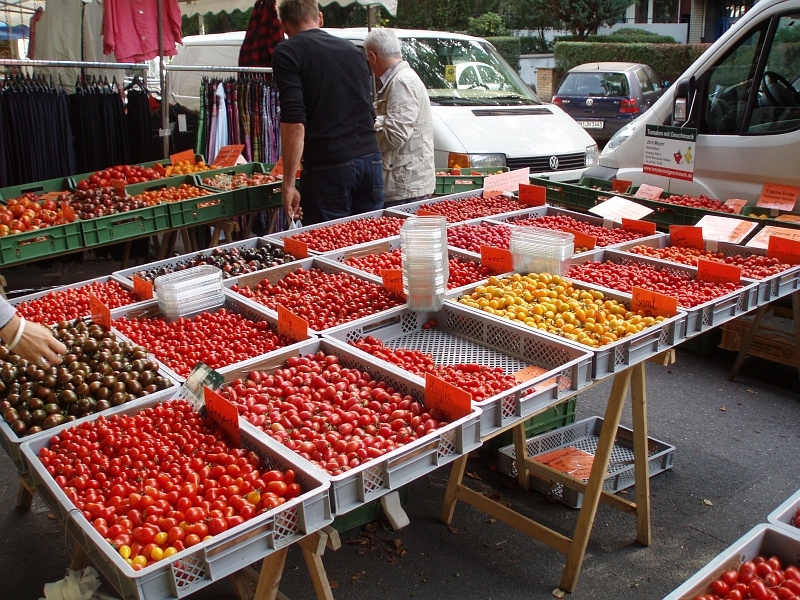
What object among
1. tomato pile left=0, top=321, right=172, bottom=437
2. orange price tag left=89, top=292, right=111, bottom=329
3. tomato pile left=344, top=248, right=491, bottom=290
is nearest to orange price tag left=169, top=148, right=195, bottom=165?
tomato pile left=344, top=248, right=491, bottom=290

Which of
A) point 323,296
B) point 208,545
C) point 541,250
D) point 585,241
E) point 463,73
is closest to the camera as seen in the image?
point 208,545

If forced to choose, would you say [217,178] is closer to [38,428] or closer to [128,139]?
[128,139]

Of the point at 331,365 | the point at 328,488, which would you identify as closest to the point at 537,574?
the point at 331,365

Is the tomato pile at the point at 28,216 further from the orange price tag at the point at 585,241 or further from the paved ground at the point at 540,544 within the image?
the orange price tag at the point at 585,241

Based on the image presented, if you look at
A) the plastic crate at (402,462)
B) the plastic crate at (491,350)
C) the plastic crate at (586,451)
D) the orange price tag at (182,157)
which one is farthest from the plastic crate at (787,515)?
the orange price tag at (182,157)

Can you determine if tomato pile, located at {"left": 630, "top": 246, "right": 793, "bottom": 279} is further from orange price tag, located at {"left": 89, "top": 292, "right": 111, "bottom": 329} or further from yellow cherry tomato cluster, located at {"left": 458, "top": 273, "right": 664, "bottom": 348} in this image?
orange price tag, located at {"left": 89, "top": 292, "right": 111, "bottom": 329}

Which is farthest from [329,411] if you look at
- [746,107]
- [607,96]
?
[607,96]

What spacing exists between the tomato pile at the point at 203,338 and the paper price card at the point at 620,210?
102 inches

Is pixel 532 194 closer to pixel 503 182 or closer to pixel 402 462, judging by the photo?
pixel 503 182

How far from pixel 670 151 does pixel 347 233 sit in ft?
8.87

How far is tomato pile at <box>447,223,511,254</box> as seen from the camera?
4.38 m

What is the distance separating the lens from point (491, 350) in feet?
10.7

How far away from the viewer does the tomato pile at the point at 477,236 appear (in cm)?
438

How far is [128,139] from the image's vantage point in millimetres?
7133
